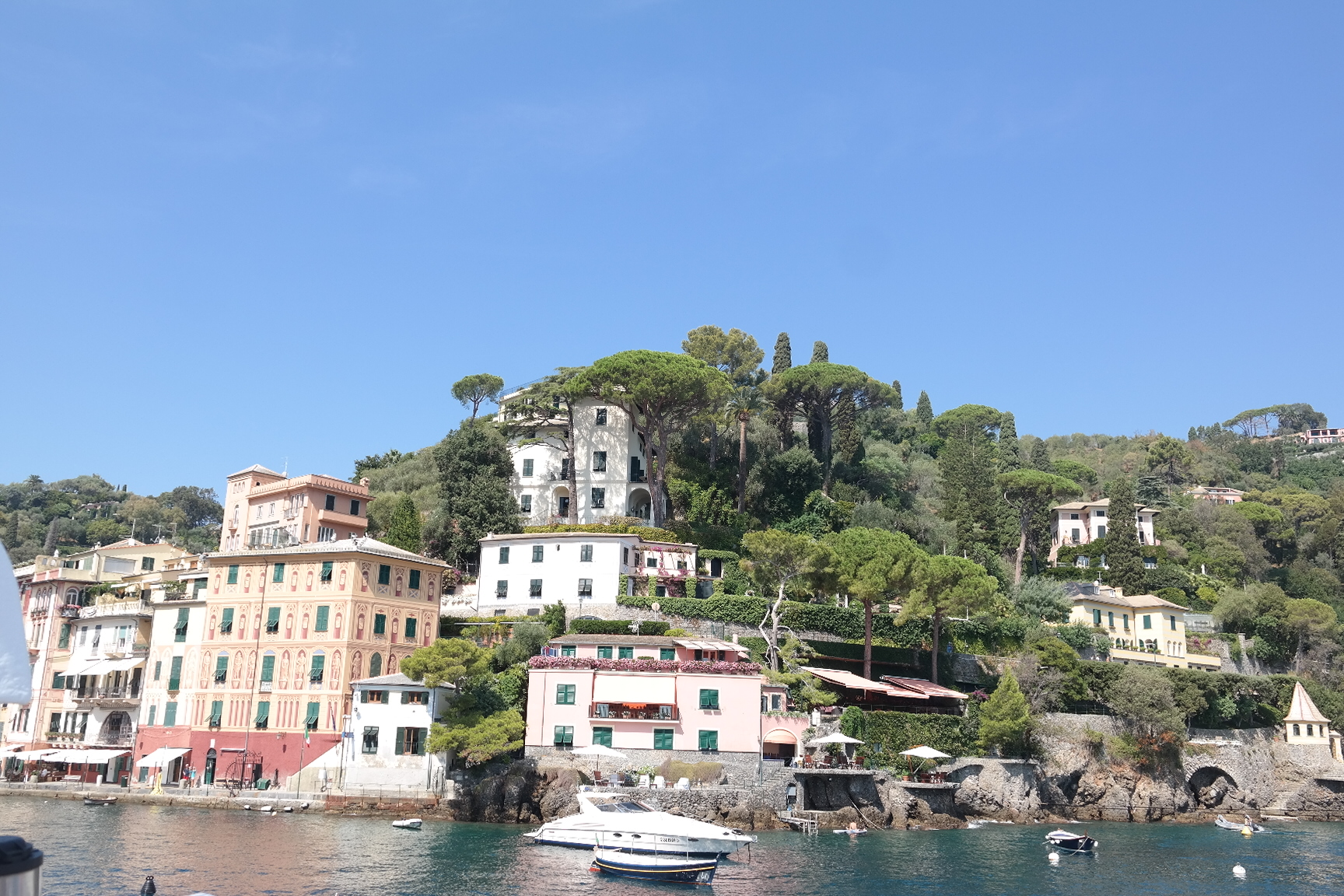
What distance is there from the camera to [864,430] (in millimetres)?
119875

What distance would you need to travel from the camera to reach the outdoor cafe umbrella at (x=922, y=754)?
5578 centimetres

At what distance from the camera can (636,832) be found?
3931 centimetres

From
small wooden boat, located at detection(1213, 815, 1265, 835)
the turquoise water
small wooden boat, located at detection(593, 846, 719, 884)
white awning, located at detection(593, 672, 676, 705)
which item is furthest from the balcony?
small wooden boat, located at detection(1213, 815, 1265, 835)

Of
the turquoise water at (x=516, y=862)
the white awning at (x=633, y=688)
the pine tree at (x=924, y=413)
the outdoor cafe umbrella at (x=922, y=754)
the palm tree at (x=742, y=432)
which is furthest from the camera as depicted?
the pine tree at (x=924, y=413)

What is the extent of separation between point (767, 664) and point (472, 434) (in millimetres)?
28090

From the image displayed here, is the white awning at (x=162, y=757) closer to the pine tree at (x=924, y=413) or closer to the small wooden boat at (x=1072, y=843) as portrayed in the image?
the small wooden boat at (x=1072, y=843)

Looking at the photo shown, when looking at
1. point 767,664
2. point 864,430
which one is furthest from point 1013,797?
point 864,430

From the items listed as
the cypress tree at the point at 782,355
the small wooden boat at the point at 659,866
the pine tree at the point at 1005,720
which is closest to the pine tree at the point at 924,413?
the cypress tree at the point at 782,355

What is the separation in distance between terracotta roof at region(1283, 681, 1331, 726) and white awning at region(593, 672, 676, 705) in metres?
47.4

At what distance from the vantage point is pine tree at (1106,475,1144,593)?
293 ft

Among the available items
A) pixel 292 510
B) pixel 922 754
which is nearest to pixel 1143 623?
pixel 922 754

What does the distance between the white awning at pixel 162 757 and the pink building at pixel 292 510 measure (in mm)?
15908

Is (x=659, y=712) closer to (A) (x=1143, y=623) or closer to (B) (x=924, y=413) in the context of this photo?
(A) (x=1143, y=623)

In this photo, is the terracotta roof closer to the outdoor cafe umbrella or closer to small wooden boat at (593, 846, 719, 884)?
the outdoor cafe umbrella
